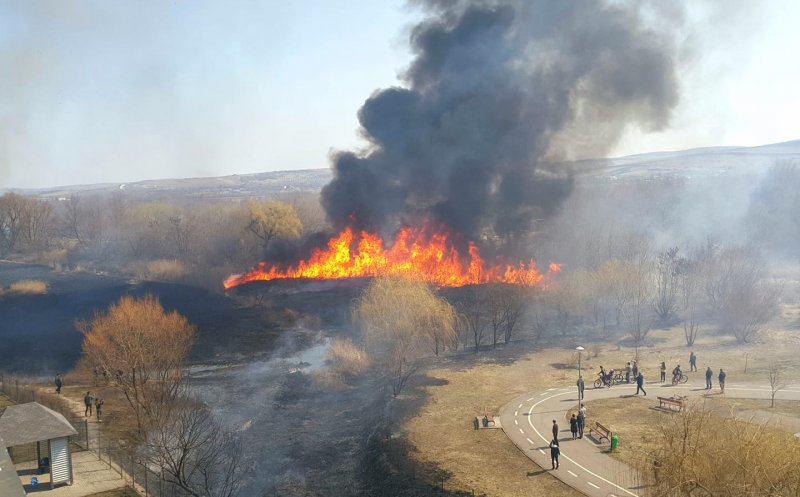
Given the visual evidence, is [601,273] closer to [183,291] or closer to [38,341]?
[183,291]

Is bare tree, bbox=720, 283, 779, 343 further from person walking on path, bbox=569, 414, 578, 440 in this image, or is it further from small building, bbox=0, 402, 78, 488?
small building, bbox=0, 402, 78, 488

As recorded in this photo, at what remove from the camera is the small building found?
2345 cm

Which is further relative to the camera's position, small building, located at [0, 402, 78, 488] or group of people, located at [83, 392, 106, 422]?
group of people, located at [83, 392, 106, 422]

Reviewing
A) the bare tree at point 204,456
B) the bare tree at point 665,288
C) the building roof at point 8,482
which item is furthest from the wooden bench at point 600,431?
the bare tree at point 665,288

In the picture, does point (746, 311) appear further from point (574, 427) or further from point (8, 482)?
point (8, 482)

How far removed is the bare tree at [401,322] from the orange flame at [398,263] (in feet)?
69.5

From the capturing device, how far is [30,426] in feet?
78.8

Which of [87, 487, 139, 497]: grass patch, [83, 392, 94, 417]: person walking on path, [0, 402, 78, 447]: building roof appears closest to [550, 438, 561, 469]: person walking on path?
[87, 487, 139, 497]: grass patch

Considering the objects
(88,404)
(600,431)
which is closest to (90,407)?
(88,404)

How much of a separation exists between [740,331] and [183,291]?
2277 inches

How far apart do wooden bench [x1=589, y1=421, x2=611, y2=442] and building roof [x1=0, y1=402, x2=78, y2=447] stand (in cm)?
2235

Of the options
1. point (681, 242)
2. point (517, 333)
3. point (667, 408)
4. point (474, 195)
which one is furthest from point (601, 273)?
point (681, 242)

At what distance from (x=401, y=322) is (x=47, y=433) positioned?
22.7 meters

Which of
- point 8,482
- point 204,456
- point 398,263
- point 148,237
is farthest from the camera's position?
point 148,237
